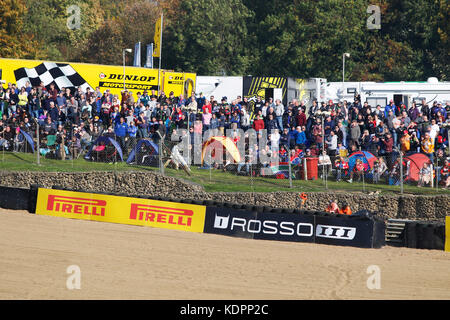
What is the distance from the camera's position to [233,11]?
48969 millimetres

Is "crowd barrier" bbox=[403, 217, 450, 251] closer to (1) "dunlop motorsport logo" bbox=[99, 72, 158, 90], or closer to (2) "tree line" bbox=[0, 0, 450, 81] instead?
(1) "dunlop motorsport logo" bbox=[99, 72, 158, 90]

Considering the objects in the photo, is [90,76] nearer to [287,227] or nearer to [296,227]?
[287,227]

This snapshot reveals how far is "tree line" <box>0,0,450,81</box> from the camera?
43531 millimetres

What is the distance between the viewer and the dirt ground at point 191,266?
10.5 metres

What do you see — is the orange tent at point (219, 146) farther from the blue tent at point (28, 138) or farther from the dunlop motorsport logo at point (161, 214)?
the blue tent at point (28, 138)

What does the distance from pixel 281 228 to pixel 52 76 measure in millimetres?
14148

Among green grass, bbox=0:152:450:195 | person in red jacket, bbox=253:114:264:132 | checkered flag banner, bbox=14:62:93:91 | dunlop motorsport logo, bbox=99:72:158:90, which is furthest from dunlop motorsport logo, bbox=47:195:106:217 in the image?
dunlop motorsport logo, bbox=99:72:158:90

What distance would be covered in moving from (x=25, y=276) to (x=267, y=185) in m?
9.36

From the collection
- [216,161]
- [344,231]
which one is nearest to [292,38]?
[216,161]

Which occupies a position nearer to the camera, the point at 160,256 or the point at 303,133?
the point at 160,256

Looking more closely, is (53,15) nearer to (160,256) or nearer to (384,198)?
(384,198)

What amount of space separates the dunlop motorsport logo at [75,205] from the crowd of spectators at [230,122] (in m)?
3.05
